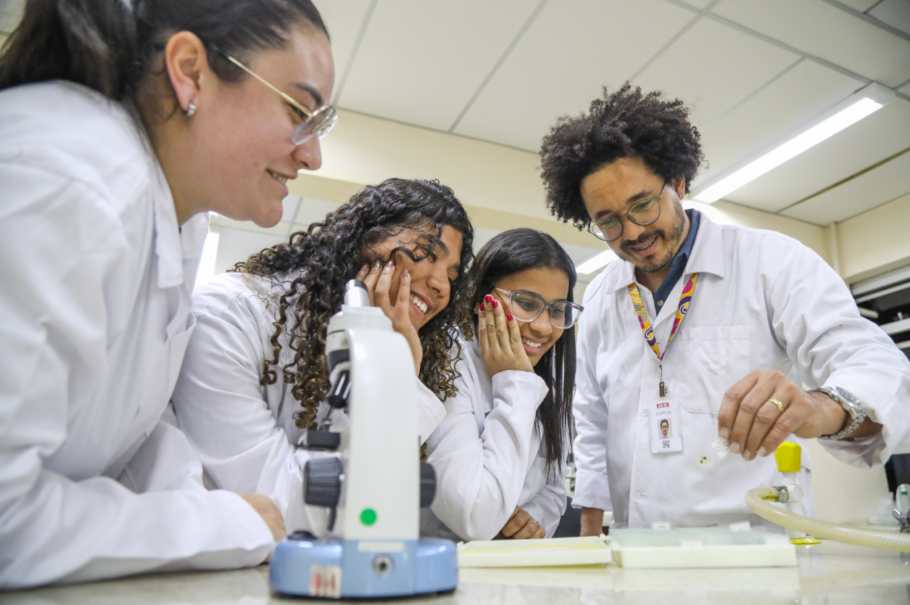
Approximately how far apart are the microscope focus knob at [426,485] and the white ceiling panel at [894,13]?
11.5 ft

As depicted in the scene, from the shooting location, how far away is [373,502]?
24.5 inches

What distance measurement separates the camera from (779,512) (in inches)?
47.3

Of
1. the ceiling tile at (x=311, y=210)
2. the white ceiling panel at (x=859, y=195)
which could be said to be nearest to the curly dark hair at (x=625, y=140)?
the ceiling tile at (x=311, y=210)

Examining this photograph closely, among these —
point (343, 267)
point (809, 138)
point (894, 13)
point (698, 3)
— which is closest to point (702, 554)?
point (343, 267)

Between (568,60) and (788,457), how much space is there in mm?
2609

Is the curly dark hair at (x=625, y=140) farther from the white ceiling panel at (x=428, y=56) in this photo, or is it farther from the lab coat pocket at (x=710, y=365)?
the white ceiling panel at (x=428, y=56)

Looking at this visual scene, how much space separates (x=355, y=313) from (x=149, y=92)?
0.48m

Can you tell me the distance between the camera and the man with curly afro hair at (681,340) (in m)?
1.44

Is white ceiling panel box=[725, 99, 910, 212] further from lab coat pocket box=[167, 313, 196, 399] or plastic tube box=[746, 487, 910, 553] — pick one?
lab coat pocket box=[167, 313, 196, 399]

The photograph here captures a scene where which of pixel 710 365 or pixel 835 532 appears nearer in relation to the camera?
pixel 835 532

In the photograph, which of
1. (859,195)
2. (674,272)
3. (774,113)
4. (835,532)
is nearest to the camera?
(835,532)

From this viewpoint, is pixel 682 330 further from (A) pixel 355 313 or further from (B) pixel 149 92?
(B) pixel 149 92

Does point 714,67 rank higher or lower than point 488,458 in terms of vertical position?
higher

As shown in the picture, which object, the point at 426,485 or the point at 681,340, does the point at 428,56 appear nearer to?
the point at 681,340
